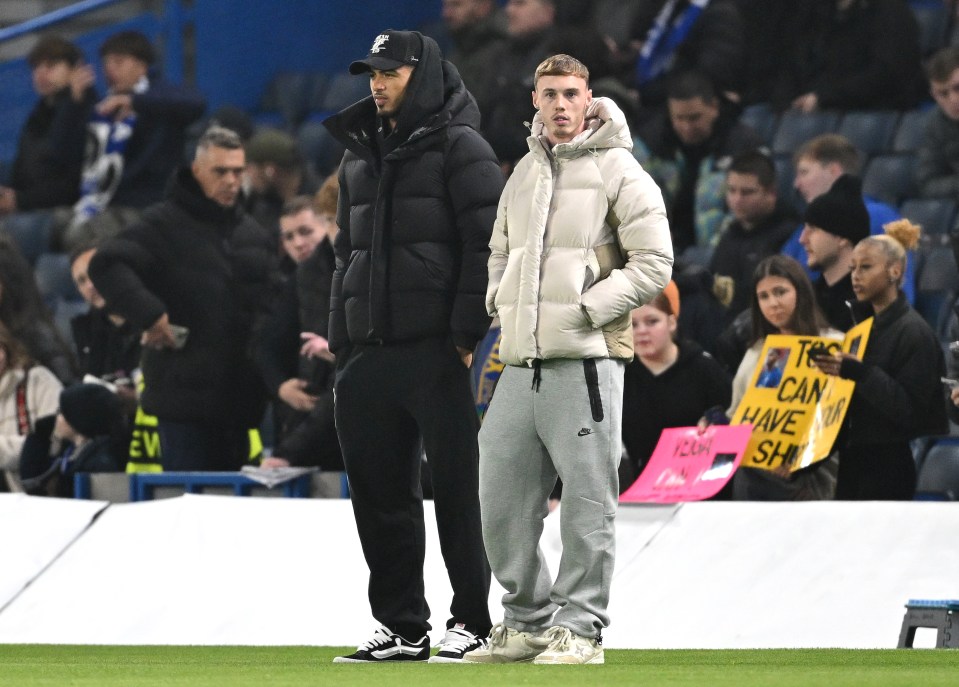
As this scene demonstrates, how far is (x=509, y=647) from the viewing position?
6250mm

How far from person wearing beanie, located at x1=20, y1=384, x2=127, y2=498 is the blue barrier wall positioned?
5.54 metres

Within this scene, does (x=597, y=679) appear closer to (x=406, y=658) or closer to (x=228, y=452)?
(x=406, y=658)

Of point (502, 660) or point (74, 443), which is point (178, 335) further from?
point (502, 660)

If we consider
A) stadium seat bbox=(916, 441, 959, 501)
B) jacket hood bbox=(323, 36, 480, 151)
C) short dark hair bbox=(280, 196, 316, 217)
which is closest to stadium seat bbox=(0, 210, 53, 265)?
short dark hair bbox=(280, 196, 316, 217)

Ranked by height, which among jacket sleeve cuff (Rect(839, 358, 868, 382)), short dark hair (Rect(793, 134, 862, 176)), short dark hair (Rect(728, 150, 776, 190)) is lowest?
jacket sleeve cuff (Rect(839, 358, 868, 382))

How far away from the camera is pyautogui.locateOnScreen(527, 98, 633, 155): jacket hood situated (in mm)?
6234

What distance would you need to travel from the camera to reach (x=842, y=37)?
11875 millimetres

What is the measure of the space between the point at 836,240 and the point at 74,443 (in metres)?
4.18

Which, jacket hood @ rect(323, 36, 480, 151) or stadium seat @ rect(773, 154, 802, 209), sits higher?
jacket hood @ rect(323, 36, 480, 151)

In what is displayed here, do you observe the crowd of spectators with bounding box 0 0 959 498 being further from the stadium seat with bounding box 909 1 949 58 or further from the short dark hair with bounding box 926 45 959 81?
the stadium seat with bounding box 909 1 949 58

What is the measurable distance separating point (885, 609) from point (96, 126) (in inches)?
365

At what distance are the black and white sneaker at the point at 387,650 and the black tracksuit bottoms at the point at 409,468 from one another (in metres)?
0.03

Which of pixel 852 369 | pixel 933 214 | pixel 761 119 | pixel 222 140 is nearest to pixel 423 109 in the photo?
pixel 852 369

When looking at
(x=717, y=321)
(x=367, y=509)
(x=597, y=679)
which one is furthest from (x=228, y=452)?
(x=597, y=679)
